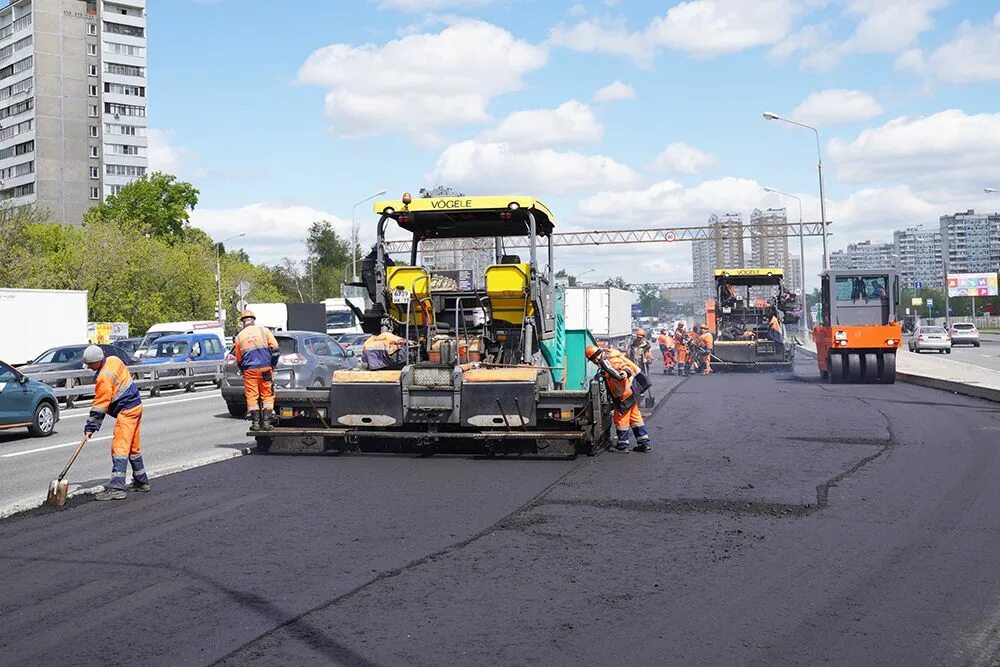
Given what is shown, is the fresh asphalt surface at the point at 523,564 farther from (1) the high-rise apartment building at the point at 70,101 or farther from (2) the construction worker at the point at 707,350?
(1) the high-rise apartment building at the point at 70,101

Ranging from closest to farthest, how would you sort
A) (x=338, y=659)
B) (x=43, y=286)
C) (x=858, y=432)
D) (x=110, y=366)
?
(x=338, y=659), (x=110, y=366), (x=858, y=432), (x=43, y=286)

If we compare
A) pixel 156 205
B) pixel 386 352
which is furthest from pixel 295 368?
pixel 156 205

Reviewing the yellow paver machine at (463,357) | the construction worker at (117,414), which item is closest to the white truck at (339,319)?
the yellow paver machine at (463,357)

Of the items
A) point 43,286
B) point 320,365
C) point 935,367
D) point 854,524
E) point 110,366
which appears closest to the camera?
point 854,524

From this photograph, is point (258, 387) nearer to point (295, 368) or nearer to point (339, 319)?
point (295, 368)

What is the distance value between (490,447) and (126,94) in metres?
82.2

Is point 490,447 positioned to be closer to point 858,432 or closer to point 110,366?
point 110,366

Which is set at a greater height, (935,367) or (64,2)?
(64,2)

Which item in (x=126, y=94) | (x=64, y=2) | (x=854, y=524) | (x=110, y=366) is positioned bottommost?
(x=854, y=524)

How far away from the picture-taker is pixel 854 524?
796cm

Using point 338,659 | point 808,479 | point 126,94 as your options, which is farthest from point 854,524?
point 126,94

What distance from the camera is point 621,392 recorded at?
1214 cm

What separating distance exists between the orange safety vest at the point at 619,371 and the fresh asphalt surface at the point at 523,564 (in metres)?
0.87

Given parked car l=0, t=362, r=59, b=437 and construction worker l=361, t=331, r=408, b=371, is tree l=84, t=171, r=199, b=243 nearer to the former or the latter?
parked car l=0, t=362, r=59, b=437
